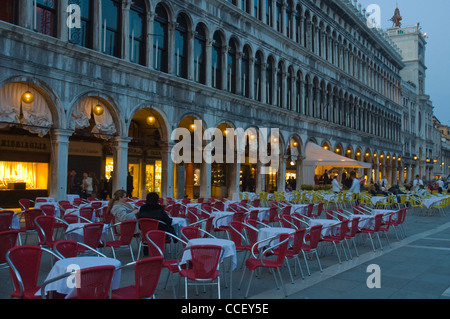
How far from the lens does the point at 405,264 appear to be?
8.77 m

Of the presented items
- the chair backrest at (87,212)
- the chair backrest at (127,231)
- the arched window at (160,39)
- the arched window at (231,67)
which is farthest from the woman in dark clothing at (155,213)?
the arched window at (231,67)

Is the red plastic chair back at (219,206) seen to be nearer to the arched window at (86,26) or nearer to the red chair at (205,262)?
the red chair at (205,262)

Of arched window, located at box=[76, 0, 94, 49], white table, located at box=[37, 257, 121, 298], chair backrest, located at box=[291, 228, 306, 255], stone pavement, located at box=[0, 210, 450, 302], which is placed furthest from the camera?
arched window, located at box=[76, 0, 94, 49]

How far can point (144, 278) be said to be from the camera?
467cm

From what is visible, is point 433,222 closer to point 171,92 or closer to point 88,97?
point 171,92

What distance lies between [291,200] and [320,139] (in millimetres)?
14487

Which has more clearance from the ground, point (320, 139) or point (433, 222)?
point (320, 139)

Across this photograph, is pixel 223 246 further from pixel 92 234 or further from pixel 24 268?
pixel 24 268

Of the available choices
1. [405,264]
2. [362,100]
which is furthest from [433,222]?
[362,100]

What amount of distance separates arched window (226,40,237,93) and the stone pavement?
51.4ft

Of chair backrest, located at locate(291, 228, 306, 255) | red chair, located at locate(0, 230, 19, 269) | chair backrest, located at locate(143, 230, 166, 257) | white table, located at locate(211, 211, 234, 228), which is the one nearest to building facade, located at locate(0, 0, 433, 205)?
white table, located at locate(211, 211, 234, 228)

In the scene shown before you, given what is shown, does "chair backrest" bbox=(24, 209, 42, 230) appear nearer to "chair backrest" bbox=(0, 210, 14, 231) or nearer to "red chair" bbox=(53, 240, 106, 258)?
"chair backrest" bbox=(0, 210, 14, 231)

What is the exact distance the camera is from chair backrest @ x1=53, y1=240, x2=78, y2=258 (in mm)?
5509

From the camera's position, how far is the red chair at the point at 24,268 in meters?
4.69
